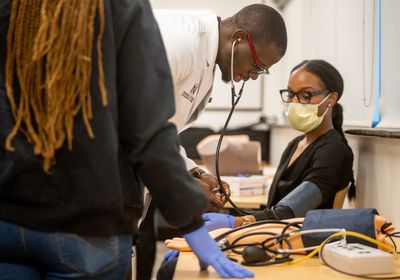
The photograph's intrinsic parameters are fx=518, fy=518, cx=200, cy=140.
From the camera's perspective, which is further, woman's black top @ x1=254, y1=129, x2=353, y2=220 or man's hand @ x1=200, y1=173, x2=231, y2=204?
woman's black top @ x1=254, y1=129, x2=353, y2=220

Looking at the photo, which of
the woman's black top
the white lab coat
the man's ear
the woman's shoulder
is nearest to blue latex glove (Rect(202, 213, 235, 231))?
the white lab coat

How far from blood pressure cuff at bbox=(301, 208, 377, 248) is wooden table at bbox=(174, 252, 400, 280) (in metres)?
0.08

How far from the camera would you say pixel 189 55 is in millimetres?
1276

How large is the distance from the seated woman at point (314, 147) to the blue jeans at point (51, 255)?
49.4 inches

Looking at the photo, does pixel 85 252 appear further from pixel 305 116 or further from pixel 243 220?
pixel 305 116

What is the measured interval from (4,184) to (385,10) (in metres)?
1.75

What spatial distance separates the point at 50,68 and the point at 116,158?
0.57 ft

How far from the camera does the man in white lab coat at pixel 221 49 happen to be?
4.46ft

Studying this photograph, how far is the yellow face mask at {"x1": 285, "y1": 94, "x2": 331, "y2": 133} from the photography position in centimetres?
231

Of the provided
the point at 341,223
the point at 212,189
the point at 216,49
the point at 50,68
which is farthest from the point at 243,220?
the point at 50,68

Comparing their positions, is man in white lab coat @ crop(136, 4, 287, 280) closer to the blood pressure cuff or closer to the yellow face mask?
the blood pressure cuff

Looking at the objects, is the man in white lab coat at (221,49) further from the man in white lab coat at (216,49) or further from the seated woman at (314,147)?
the seated woman at (314,147)

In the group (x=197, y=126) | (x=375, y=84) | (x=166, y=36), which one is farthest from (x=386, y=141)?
(x=197, y=126)

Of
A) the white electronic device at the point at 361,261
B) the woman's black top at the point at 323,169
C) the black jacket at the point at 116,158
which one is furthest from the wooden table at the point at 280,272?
the woman's black top at the point at 323,169
